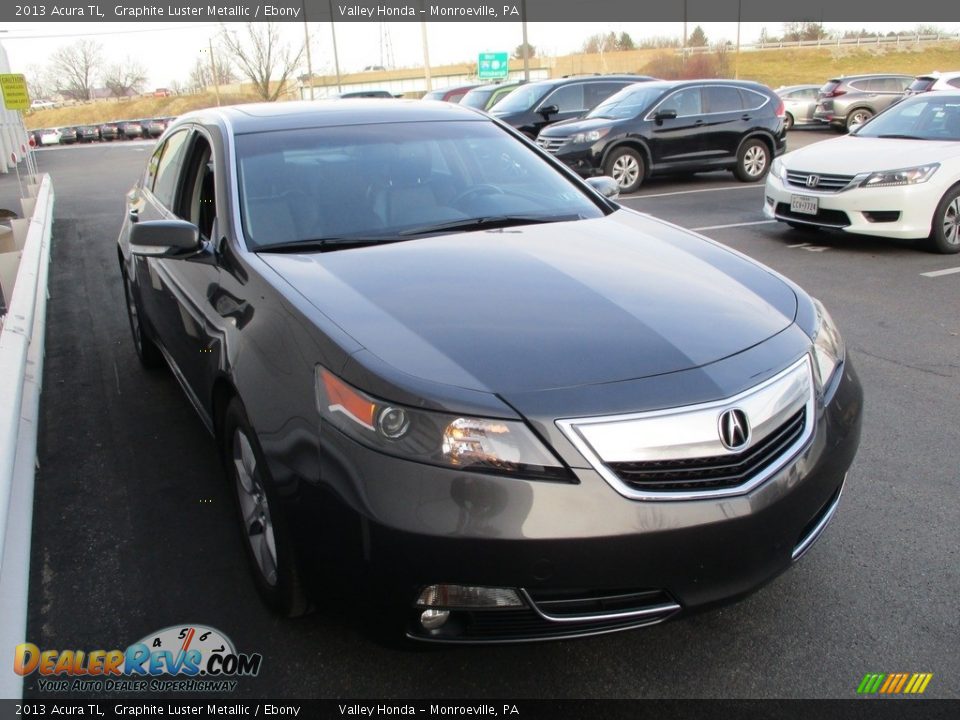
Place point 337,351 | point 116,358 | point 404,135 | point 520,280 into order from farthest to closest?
point 116,358 → point 404,135 → point 520,280 → point 337,351

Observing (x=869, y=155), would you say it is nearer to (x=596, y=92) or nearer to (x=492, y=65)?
(x=596, y=92)

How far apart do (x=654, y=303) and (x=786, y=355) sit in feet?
1.41

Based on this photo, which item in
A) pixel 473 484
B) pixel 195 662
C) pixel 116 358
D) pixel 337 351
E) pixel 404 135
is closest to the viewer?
pixel 473 484

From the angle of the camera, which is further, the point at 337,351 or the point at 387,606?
the point at 337,351

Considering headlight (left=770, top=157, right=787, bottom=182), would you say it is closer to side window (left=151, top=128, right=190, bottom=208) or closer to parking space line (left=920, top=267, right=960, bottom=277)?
parking space line (left=920, top=267, right=960, bottom=277)

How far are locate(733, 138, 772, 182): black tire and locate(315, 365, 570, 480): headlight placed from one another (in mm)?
13415

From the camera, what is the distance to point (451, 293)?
2.72 metres

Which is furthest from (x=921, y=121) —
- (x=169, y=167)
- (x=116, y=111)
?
(x=116, y=111)

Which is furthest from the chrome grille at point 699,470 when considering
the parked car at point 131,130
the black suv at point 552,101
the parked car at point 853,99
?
the parked car at point 131,130

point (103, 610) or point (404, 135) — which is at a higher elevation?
point (404, 135)

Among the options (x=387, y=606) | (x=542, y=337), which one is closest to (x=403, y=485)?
(x=387, y=606)

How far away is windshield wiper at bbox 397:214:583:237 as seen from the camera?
134 inches

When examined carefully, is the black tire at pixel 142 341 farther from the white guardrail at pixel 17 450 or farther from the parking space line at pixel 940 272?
the parking space line at pixel 940 272

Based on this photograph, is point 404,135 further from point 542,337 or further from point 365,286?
point 542,337
